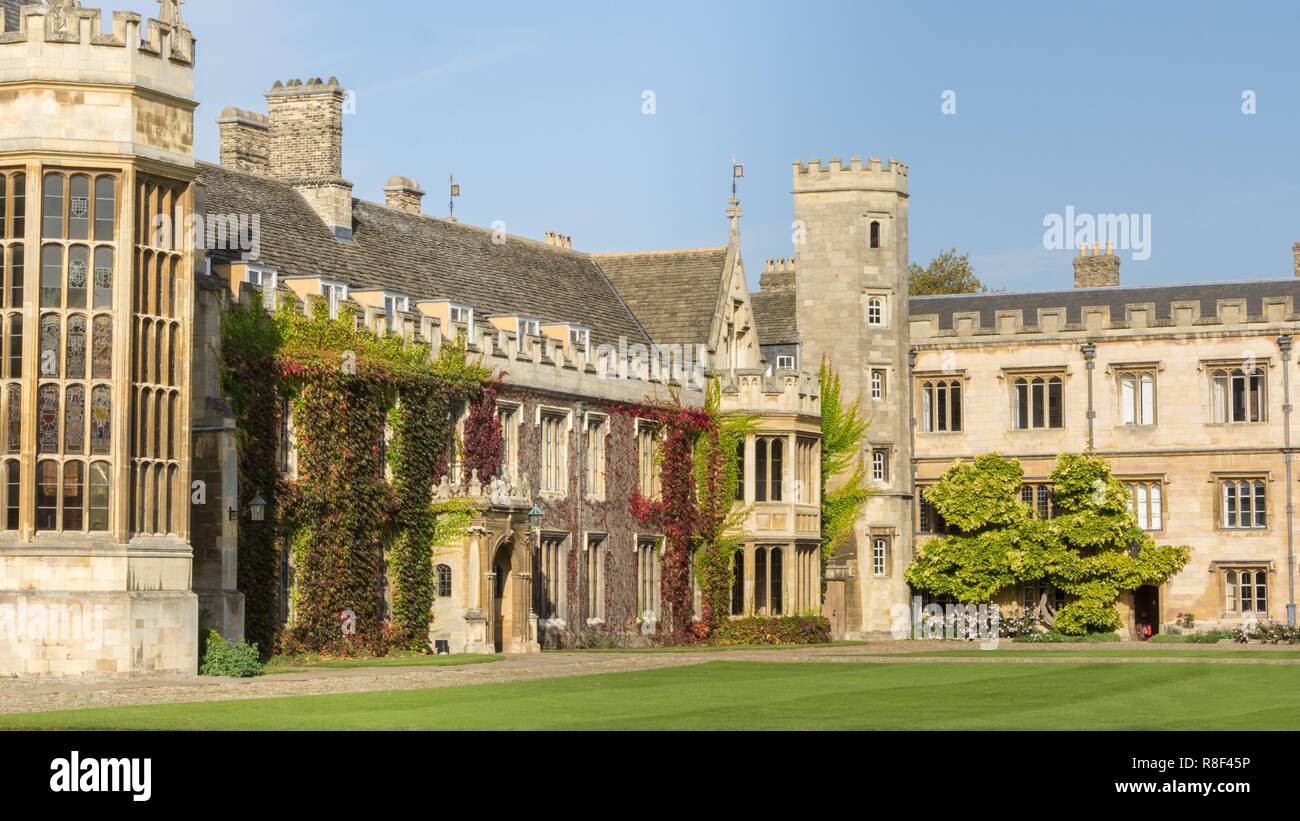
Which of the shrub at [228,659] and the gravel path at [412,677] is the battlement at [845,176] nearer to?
the gravel path at [412,677]

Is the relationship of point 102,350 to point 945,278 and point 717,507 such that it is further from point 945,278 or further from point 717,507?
point 945,278

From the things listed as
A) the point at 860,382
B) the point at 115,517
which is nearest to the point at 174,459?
the point at 115,517

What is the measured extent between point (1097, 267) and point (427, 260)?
26708 mm

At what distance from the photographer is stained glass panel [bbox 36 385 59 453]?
29.3 meters

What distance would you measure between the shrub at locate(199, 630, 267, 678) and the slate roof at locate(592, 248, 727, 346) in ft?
73.9

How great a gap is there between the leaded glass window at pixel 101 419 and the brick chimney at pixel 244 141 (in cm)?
1530

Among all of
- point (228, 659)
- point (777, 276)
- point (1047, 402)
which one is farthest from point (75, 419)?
point (777, 276)

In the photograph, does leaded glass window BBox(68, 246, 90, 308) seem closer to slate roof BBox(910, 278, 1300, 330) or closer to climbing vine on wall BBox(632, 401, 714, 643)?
climbing vine on wall BBox(632, 401, 714, 643)

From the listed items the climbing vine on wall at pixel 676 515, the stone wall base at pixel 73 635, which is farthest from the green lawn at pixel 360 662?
the climbing vine on wall at pixel 676 515

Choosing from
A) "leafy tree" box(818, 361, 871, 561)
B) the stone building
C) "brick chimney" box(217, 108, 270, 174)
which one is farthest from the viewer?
the stone building

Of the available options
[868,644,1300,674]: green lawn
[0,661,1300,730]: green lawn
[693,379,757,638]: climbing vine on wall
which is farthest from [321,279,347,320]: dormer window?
[693,379,757,638]: climbing vine on wall
